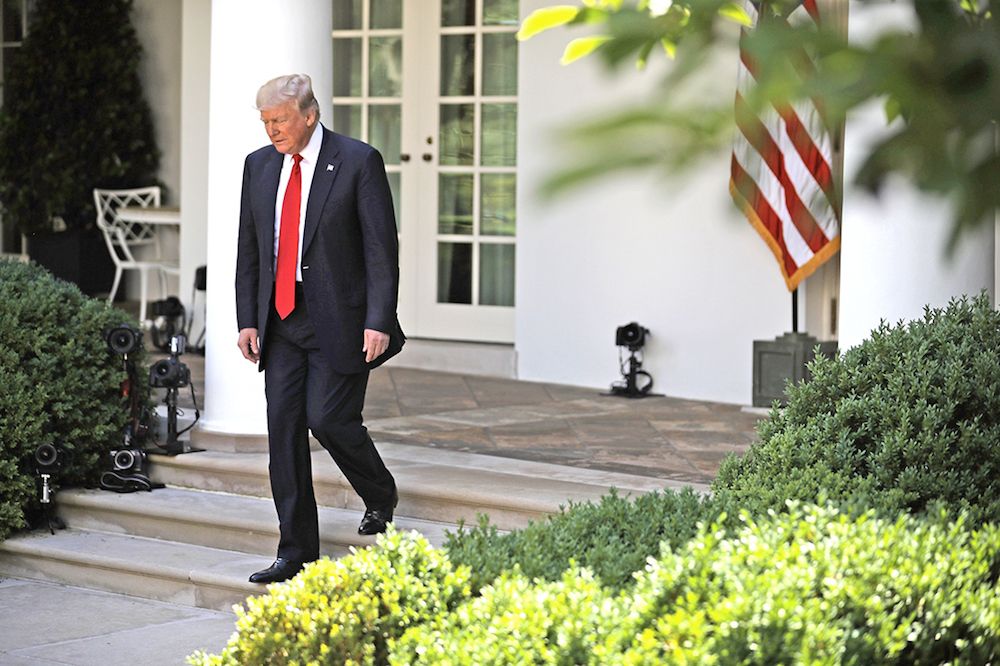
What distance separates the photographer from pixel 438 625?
326 centimetres

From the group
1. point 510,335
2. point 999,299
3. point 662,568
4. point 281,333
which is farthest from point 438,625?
point 510,335

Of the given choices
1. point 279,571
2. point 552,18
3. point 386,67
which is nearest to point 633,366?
point 386,67

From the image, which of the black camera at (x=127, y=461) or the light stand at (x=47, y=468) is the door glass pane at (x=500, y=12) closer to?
the black camera at (x=127, y=461)

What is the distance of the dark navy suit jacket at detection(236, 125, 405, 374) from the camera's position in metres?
5.20

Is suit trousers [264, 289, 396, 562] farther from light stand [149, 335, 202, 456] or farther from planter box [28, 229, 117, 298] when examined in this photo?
planter box [28, 229, 117, 298]

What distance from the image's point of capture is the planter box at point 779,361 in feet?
27.5

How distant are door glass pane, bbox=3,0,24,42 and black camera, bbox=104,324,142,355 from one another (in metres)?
6.84

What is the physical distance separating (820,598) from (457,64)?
7564 millimetres

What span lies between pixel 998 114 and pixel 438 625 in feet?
7.49

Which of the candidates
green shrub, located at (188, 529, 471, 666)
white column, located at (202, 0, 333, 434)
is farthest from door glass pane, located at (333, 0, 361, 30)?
green shrub, located at (188, 529, 471, 666)

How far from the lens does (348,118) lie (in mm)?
10664

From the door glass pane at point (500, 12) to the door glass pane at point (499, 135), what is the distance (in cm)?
54

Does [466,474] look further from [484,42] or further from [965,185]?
[965,185]

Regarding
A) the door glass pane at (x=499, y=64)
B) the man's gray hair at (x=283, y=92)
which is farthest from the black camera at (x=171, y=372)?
the door glass pane at (x=499, y=64)
